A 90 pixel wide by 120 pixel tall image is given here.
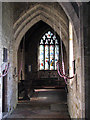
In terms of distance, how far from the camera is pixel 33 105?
318 inches

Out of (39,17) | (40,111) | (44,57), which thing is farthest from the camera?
(44,57)

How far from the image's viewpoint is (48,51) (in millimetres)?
14883

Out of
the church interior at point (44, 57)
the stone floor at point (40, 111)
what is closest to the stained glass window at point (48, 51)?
the church interior at point (44, 57)

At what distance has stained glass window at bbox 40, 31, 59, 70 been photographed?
14766 millimetres

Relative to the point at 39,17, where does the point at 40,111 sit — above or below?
below

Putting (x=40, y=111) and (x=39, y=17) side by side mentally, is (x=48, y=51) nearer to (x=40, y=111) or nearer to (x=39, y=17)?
(x=39, y=17)

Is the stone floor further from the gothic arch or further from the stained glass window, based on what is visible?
the stained glass window

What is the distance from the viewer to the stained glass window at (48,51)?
48.4 feet

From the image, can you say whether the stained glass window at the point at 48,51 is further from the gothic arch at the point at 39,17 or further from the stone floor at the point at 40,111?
the gothic arch at the point at 39,17

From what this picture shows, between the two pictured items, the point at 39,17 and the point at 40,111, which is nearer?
the point at 40,111

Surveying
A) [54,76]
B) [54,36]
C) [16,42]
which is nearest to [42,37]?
[54,36]

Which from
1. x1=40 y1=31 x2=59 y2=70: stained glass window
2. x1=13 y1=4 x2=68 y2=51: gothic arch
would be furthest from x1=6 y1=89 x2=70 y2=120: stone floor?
x1=40 y1=31 x2=59 y2=70: stained glass window

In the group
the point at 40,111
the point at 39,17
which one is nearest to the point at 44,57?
the point at 39,17

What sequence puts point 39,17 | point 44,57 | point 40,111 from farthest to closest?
point 44,57 < point 39,17 < point 40,111
